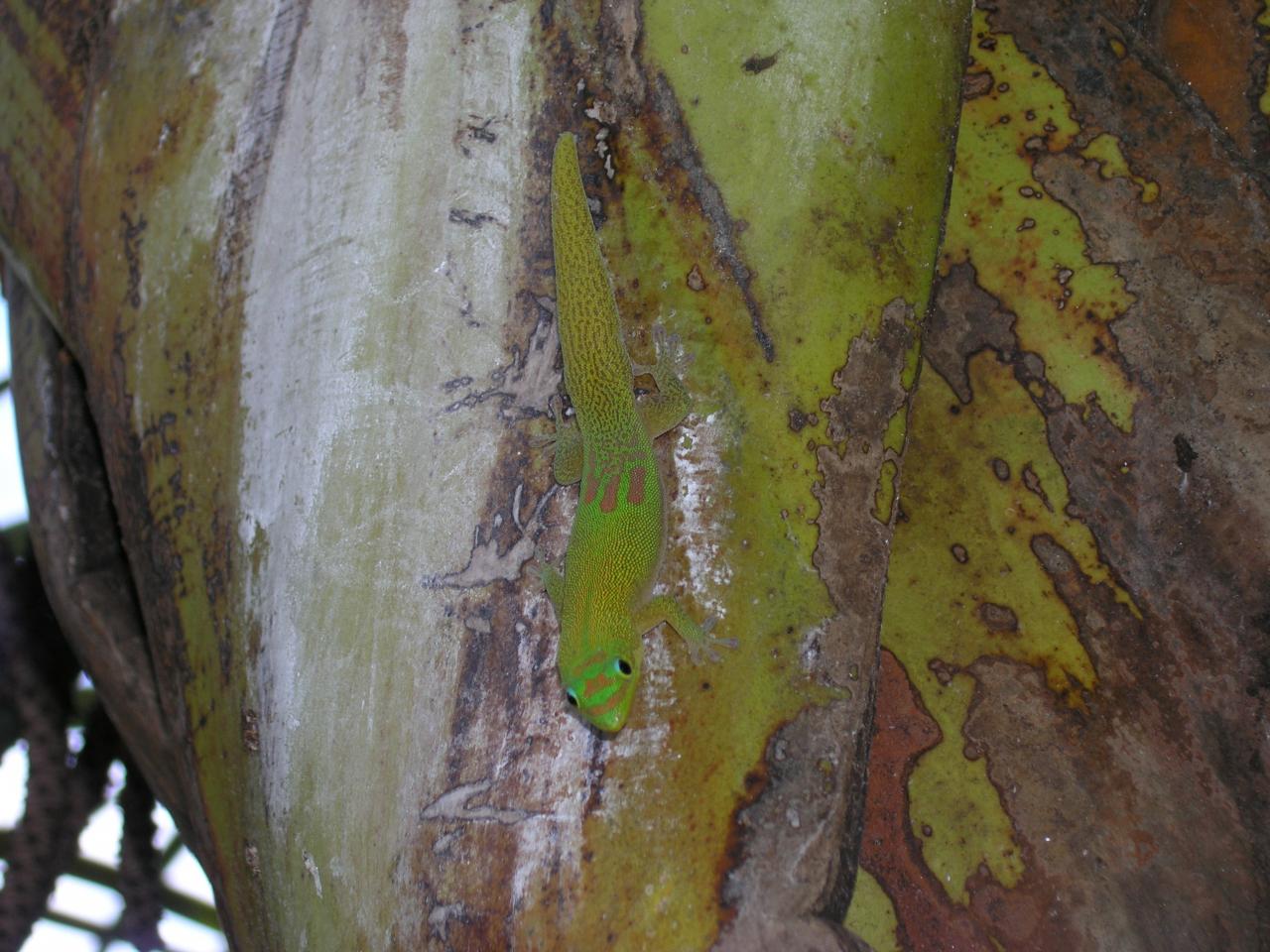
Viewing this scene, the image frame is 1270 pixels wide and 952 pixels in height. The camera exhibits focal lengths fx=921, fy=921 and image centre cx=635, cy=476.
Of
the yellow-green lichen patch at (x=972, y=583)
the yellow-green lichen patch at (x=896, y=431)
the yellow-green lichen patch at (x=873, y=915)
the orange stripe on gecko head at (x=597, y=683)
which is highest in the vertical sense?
the yellow-green lichen patch at (x=896, y=431)

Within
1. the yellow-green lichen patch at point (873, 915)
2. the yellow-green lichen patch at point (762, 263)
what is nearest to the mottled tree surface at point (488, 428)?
the yellow-green lichen patch at point (762, 263)

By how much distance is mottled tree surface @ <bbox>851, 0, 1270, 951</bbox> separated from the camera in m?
1.76

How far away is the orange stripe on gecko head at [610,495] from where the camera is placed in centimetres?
196

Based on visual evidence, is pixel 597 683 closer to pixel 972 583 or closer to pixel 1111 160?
pixel 972 583

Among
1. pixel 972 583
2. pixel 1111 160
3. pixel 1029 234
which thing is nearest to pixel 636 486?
pixel 972 583

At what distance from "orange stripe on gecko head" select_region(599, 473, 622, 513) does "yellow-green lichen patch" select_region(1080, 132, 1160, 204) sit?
4.07 feet

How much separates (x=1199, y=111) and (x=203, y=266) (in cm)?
202

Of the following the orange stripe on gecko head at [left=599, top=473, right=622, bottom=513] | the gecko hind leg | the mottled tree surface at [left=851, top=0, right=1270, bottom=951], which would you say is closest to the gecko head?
the gecko hind leg

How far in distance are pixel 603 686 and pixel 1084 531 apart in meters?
1.08

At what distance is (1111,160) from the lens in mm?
1992

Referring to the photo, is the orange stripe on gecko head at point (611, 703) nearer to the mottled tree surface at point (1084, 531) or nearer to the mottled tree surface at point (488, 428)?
the mottled tree surface at point (488, 428)

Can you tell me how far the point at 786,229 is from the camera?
5.15ft

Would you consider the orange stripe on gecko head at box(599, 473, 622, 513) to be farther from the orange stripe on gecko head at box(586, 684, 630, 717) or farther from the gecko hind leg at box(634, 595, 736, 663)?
the orange stripe on gecko head at box(586, 684, 630, 717)

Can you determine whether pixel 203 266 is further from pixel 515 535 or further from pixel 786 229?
pixel 786 229
